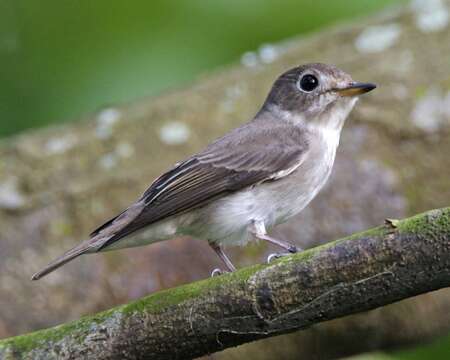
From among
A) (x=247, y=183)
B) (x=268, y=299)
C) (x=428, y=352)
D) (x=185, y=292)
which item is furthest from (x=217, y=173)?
(x=428, y=352)

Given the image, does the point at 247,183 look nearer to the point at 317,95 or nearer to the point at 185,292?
the point at 317,95

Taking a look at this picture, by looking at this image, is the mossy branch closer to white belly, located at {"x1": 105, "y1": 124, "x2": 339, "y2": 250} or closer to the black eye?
white belly, located at {"x1": 105, "y1": 124, "x2": 339, "y2": 250}

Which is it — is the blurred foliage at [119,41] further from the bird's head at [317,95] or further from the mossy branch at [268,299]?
the mossy branch at [268,299]

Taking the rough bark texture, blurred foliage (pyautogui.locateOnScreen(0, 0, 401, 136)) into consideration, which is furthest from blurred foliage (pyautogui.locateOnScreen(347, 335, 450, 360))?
blurred foliage (pyautogui.locateOnScreen(0, 0, 401, 136))

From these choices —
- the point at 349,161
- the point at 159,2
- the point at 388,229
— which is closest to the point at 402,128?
the point at 349,161

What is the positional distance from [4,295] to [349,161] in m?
1.92

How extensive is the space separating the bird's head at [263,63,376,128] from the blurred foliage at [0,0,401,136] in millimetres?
668

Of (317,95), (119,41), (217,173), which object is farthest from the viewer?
Result: (119,41)

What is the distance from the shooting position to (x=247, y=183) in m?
3.93

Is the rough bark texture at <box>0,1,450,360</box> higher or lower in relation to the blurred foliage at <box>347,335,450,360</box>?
higher

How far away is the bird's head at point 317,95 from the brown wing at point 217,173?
21 centimetres

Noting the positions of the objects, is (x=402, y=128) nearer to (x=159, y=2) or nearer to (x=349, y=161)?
(x=349, y=161)

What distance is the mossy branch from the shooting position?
2525 mm

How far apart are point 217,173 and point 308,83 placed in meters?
0.65
